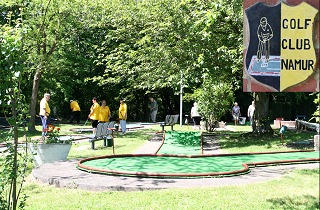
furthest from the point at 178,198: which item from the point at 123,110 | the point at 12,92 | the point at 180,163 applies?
the point at 123,110

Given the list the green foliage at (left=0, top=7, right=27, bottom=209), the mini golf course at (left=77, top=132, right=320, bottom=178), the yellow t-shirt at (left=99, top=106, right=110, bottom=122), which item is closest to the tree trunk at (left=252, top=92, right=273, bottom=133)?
the mini golf course at (left=77, top=132, right=320, bottom=178)

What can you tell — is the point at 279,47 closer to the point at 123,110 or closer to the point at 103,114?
the point at 103,114

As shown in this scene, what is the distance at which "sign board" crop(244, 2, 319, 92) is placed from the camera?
2.74 meters

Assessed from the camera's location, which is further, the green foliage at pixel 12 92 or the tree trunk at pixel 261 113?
the tree trunk at pixel 261 113

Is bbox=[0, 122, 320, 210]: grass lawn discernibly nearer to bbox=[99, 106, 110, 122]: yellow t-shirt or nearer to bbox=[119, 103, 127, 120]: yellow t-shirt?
bbox=[99, 106, 110, 122]: yellow t-shirt

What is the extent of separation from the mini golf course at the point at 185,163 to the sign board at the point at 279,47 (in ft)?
17.0

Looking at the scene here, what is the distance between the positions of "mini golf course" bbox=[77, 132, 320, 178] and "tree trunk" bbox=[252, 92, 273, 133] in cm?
524

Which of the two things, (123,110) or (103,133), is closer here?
(103,133)

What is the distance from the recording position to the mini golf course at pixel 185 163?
8539 millimetres

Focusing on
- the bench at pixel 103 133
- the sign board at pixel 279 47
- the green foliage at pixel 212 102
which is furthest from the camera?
the green foliage at pixel 212 102

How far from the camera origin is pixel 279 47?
290 cm

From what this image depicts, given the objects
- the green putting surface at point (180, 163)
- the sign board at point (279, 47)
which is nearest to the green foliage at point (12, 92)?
the sign board at point (279, 47)

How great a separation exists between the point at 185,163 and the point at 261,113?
25.9 ft

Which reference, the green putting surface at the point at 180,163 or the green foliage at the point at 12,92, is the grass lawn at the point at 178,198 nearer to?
the green foliage at the point at 12,92
